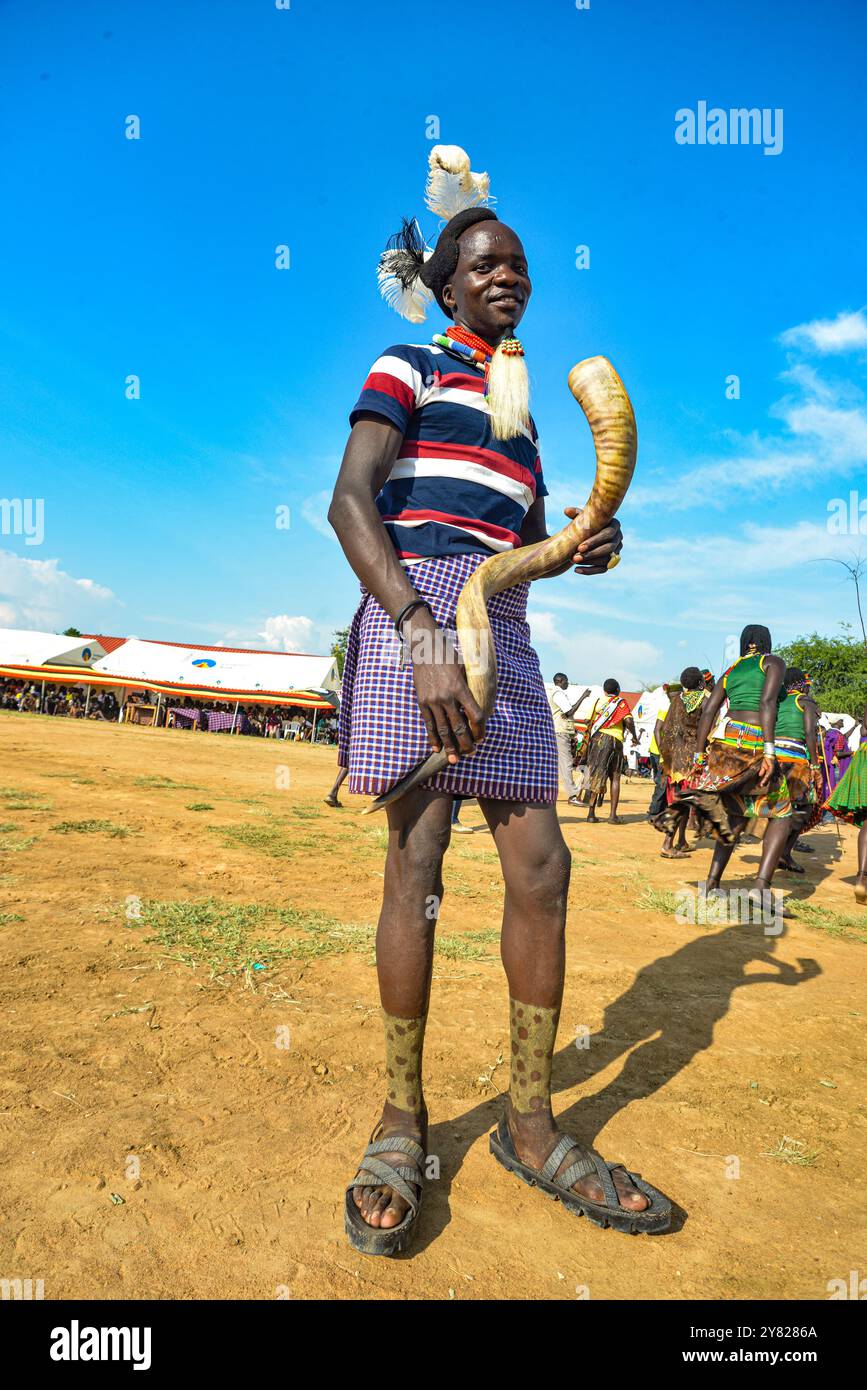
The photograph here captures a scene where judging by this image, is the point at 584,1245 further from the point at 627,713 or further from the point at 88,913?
the point at 627,713

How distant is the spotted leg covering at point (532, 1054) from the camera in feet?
5.91

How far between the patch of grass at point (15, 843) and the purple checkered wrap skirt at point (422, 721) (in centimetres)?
343

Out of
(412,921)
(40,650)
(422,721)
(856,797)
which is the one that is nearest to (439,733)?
(422,721)

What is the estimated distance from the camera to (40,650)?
2934cm

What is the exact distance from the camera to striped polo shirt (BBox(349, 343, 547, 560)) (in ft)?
5.97

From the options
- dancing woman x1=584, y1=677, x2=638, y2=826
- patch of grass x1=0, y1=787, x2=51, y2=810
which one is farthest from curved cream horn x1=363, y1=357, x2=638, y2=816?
dancing woman x1=584, y1=677, x2=638, y2=826

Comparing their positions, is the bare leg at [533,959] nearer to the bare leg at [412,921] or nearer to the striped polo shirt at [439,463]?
the bare leg at [412,921]

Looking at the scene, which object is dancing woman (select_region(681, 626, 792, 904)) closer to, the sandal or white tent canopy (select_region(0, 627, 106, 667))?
the sandal

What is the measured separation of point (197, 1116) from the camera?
1904mm

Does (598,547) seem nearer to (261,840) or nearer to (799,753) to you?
(261,840)

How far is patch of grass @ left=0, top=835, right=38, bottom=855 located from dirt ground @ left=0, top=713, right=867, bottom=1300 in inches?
1.8

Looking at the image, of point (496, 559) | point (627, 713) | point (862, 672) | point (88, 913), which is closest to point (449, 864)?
point (88, 913)

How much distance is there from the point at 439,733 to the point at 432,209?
5.88 feet

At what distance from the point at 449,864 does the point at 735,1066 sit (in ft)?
10.9
